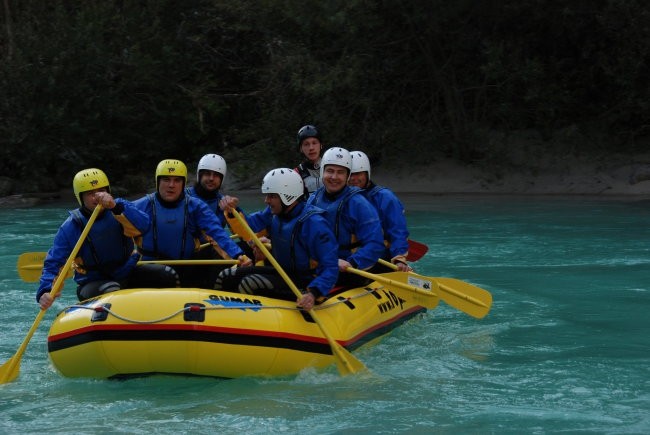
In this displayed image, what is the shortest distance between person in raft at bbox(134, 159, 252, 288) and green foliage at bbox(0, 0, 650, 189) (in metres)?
9.73

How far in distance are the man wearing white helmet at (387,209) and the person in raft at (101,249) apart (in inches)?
69.4

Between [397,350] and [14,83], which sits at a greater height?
[14,83]

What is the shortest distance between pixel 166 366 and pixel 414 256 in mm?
3480

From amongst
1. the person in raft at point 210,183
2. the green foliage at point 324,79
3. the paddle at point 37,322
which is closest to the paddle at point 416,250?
the person in raft at point 210,183

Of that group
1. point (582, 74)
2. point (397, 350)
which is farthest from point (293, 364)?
point (582, 74)

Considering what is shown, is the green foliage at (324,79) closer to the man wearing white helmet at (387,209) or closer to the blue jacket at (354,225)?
the man wearing white helmet at (387,209)

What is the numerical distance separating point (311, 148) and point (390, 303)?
1481mm

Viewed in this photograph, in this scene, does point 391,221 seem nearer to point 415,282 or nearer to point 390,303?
point 390,303

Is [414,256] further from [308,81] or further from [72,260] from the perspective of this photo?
[308,81]

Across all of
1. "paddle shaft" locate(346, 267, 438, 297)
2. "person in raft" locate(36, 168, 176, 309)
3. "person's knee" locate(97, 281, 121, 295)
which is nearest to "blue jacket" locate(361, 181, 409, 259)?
"paddle shaft" locate(346, 267, 438, 297)

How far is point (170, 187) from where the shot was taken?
659cm

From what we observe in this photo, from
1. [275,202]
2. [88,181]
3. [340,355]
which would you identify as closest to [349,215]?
[275,202]

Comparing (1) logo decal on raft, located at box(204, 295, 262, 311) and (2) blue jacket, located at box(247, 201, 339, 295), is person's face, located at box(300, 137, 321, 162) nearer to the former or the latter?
(2) blue jacket, located at box(247, 201, 339, 295)

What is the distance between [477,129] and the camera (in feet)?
58.9
